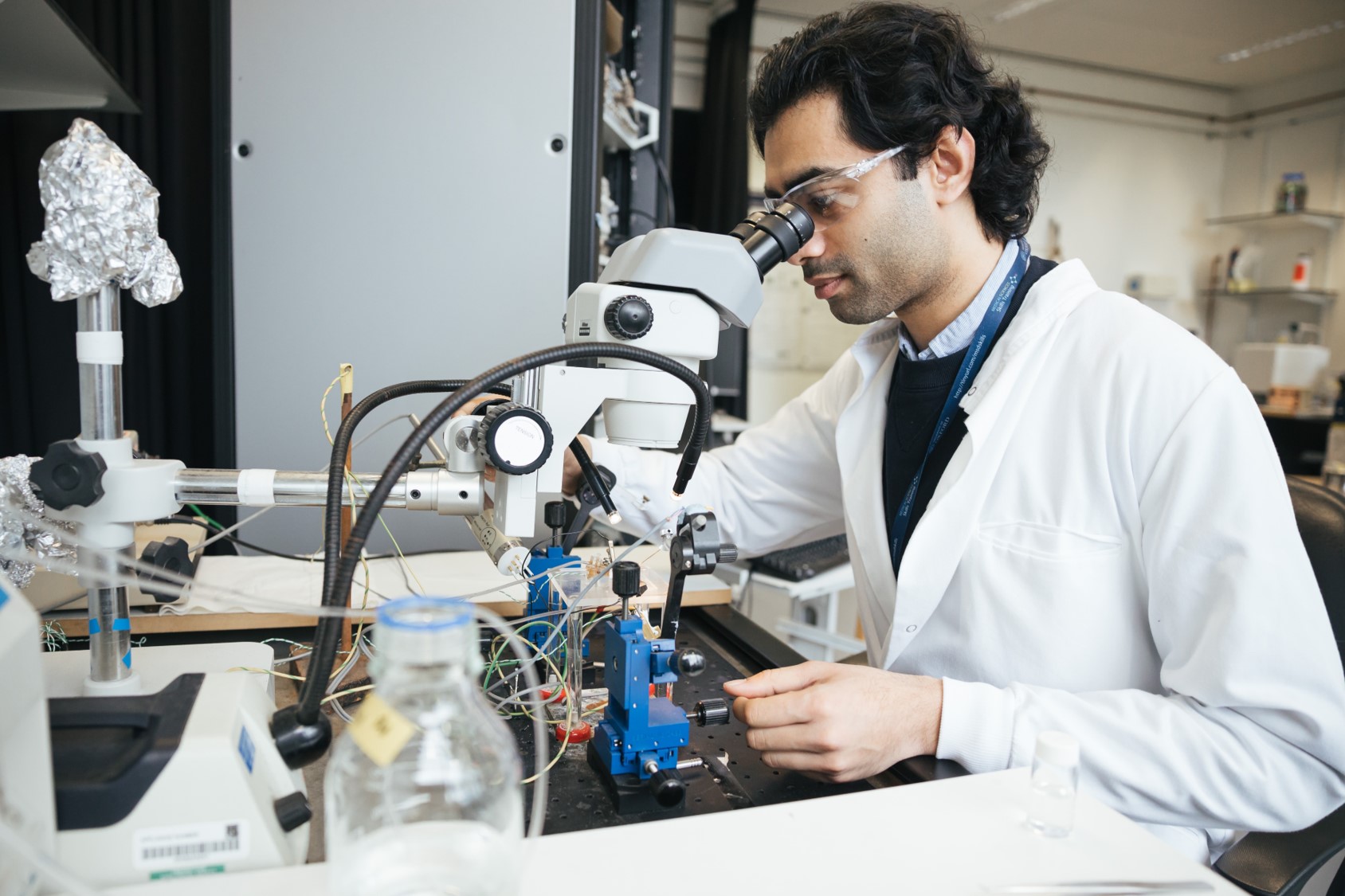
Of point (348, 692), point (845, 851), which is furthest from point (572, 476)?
point (845, 851)

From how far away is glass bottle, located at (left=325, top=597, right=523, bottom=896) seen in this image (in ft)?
1.38

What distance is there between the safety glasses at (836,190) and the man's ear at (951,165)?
73 mm

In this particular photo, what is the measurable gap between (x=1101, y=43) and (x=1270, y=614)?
5.18m

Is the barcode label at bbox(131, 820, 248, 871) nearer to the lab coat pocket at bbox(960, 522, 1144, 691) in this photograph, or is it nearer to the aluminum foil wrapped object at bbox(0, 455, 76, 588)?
the aluminum foil wrapped object at bbox(0, 455, 76, 588)

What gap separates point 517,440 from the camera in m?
0.67

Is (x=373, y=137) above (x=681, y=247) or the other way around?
above

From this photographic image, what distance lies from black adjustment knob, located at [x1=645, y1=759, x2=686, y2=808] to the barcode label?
0.32 m

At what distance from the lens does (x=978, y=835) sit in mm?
553

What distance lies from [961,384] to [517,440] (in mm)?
715

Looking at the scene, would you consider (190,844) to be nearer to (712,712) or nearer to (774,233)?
Answer: (712,712)

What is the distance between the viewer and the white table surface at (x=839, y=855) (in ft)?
1.60

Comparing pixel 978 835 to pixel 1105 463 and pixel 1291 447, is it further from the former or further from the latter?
pixel 1291 447

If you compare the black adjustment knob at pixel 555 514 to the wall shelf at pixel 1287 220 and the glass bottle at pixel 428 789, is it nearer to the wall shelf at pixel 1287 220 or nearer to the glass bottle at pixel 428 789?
the glass bottle at pixel 428 789

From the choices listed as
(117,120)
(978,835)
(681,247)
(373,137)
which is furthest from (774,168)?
(117,120)
